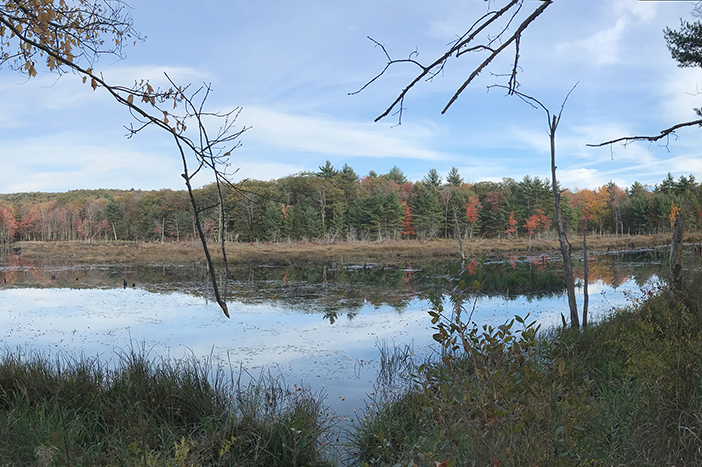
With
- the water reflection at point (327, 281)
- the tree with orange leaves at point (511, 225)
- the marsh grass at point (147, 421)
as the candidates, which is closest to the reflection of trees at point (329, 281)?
the water reflection at point (327, 281)

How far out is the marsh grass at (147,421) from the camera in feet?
12.1

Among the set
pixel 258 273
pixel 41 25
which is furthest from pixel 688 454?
pixel 258 273

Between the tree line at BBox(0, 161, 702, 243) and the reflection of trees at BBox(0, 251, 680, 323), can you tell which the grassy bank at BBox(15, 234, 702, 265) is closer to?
the reflection of trees at BBox(0, 251, 680, 323)

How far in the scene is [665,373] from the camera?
3.63 meters

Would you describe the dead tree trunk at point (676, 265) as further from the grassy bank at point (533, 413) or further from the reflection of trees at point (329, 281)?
the reflection of trees at point (329, 281)

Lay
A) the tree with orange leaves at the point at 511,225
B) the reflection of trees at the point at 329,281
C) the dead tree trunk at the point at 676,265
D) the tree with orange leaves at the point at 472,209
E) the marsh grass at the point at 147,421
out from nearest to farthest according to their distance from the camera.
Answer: the marsh grass at the point at 147,421
the dead tree trunk at the point at 676,265
the reflection of trees at the point at 329,281
the tree with orange leaves at the point at 472,209
the tree with orange leaves at the point at 511,225

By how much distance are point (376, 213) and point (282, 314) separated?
3833 centimetres

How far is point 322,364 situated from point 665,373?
18.5 feet

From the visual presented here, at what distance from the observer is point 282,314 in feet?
43.7

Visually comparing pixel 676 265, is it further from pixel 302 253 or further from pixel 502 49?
pixel 302 253

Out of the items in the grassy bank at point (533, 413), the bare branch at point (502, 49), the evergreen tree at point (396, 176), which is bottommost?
the grassy bank at point (533, 413)

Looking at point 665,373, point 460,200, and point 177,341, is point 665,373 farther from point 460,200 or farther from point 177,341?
point 460,200

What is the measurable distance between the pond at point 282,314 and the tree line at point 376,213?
23302mm

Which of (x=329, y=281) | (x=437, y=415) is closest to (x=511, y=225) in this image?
(x=329, y=281)
